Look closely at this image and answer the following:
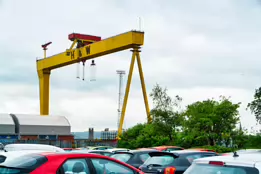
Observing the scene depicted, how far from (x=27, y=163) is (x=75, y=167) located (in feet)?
2.57

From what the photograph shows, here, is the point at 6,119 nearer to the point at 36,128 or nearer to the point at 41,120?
the point at 36,128

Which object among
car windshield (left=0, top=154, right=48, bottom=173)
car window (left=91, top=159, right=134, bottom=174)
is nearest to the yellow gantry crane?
car window (left=91, top=159, right=134, bottom=174)

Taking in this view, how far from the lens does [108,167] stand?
9.33m

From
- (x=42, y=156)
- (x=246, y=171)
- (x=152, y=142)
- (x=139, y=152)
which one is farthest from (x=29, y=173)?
(x=152, y=142)

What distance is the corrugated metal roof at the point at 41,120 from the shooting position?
177ft

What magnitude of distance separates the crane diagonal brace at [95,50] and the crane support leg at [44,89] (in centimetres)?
72

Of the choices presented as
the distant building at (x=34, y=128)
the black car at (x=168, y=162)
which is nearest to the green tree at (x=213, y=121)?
the black car at (x=168, y=162)

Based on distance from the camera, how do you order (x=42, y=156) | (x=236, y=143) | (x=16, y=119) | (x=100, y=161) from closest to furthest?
1. (x=42, y=156)
2. (x=100, y=161)
3. (x=236, y=143)
4. (x=16, y=119)

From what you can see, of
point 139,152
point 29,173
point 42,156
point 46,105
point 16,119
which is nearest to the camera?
point 29,173

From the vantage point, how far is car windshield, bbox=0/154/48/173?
8.33m

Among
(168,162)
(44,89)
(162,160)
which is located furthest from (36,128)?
(168,162)

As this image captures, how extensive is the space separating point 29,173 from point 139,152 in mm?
8740

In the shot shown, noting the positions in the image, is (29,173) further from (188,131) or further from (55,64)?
(55,64)

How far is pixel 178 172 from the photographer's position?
13117 mm
